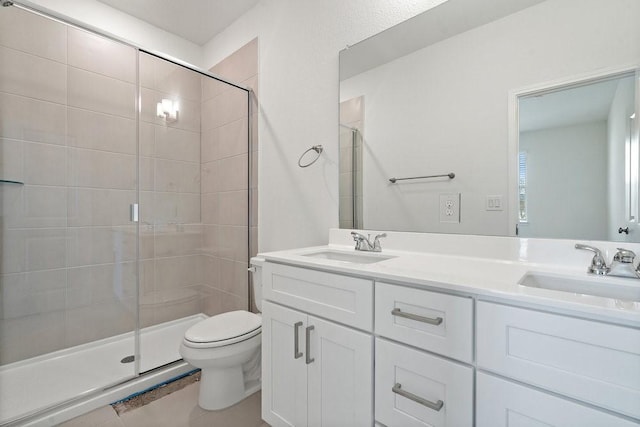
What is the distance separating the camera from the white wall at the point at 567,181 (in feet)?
3.39

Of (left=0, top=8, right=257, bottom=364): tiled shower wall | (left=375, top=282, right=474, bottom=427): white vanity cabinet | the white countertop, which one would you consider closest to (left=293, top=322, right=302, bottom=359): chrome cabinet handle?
the white countertop

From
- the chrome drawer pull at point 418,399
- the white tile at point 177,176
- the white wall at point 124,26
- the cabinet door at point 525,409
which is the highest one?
the white wall at point 124,26

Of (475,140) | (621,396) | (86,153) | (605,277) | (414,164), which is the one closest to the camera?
(621,396)

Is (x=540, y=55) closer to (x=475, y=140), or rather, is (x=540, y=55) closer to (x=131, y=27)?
(x=475, y=140)

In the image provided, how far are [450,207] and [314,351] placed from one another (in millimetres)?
836

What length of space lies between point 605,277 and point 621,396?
1.40 feet

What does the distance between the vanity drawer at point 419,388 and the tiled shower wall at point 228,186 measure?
1.58 meters

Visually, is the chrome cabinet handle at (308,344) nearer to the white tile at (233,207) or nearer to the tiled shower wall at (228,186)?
the tiled shower wall at (228,186)

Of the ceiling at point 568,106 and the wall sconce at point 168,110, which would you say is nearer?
the ceiling at point 568,106

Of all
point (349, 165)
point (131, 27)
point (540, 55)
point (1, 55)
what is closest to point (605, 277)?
point (540, 55)

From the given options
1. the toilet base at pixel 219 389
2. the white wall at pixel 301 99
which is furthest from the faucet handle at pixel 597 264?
the toilet base at pixel 219 389

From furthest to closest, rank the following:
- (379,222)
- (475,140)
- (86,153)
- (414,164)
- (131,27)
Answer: (131,27) → (86,153) → (379,222) → (414,164) → (475,140)

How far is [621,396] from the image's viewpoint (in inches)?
24.0

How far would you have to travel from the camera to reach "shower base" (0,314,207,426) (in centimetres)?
153
